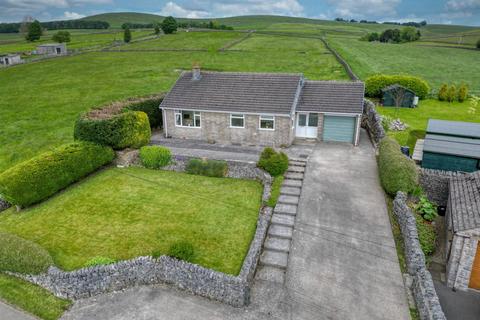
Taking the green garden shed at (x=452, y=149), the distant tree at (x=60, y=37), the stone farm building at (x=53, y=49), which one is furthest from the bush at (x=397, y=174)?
the distant tree at (x=60, y=37)

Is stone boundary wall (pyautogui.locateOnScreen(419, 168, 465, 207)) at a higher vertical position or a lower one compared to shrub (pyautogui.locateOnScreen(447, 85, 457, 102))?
lower

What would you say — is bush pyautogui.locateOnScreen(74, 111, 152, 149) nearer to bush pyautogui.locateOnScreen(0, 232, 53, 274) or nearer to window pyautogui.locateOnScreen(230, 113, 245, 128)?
window pyautogui.locateOnScreen(230, 113, 245, 128)

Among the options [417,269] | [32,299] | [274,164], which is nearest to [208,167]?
[274,164]

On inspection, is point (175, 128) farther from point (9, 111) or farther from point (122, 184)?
point (9, 111)

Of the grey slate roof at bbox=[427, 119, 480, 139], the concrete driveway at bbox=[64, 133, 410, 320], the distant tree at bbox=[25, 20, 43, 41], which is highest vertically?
the distant tree at bbox=[25, 20, 43, 41]

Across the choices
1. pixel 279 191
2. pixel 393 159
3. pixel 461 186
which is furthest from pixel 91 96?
pixel 461 186

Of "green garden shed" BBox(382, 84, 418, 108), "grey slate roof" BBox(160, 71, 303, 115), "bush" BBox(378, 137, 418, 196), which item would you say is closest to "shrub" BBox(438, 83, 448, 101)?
"green garden shed" BBox(382, 84, 418, 108)

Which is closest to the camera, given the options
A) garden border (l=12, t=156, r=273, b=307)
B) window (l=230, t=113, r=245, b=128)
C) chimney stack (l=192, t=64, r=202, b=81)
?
garden border (l=12, t=156, r=273, b=307)

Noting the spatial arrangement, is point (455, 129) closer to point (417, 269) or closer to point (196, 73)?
point (417, 269)
